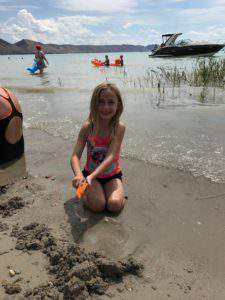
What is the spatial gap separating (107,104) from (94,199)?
3.13 ft

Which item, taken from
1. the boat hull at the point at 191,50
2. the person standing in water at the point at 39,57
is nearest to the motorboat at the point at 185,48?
the boat hull at the point at 191,50

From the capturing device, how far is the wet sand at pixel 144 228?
7.54 ft

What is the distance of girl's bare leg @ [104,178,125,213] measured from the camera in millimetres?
3307

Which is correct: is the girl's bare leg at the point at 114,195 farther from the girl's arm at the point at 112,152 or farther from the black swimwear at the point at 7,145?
the black swimwear at the point at 7,145

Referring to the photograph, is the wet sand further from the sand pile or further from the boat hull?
the boat hull

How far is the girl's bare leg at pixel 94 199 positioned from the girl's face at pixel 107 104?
0.77m

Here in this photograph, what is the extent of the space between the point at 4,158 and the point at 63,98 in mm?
6174

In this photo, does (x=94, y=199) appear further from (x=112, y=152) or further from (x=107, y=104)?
(x=107, y=104)

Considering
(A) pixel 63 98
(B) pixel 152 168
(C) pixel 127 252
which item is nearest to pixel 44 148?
(B) pixel 152 168

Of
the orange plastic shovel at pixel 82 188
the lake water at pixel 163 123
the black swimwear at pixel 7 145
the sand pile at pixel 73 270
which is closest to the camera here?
the sand pile at pixel 73 270

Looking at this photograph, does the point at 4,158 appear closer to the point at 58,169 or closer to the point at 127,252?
the point at 58,169

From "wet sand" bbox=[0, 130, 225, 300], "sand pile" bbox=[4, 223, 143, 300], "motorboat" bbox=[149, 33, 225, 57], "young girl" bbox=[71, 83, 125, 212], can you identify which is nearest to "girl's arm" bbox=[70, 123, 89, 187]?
"young girl" bbox=[71, 83, 125, 212]

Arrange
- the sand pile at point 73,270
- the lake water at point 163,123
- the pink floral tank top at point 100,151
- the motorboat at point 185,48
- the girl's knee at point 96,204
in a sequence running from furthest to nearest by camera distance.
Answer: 1. the motorboat at point 185,48
2. the lake water at point 163,123
3. the pink floral tank top at point 100,151
4. the girl's knee at point 96,204
5. the sand pile at point 73,270

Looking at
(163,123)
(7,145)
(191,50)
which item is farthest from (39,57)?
(191,50)
